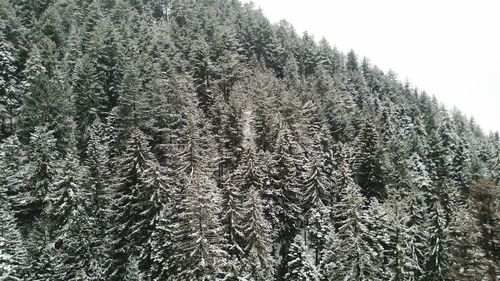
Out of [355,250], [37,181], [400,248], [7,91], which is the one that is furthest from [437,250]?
[7,91]

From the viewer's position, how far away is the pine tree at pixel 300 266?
126 ft

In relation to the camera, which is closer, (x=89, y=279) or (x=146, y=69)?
(x=89, y=279)

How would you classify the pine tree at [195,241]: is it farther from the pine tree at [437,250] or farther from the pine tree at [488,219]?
the pine tree at [437,250]

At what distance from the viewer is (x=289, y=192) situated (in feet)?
153

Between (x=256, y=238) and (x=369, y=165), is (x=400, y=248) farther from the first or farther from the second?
(x=369, y=165)

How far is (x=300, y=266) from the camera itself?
130ft

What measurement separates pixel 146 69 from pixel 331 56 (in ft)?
230

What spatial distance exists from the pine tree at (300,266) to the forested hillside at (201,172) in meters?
0.18

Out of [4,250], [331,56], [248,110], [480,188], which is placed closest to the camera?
[480,188]

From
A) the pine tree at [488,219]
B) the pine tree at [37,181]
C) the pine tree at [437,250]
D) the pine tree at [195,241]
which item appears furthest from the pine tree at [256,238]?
the pine tree at [37,181]

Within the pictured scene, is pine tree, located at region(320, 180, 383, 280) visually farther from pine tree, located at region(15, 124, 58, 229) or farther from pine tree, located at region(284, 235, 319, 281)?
pine tree, located at region(15, 124, 58, 229)

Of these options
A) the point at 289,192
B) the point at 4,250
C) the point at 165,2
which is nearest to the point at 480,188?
the point at 289,192

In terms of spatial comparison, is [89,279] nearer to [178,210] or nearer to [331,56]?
[178,210]

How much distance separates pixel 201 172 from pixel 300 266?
13.9m
